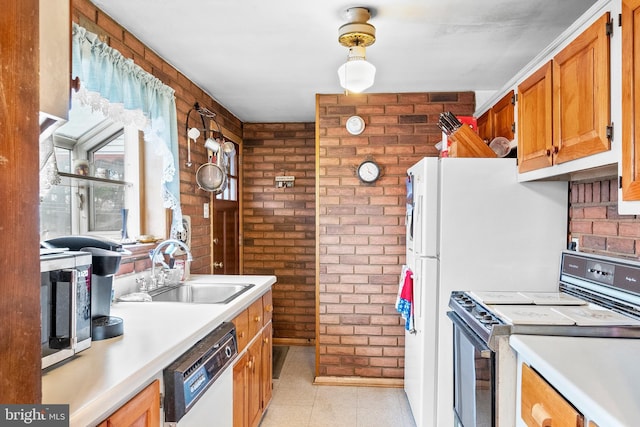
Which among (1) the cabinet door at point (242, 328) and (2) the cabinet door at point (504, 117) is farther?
(2) the cabinet door at point (504, 117)

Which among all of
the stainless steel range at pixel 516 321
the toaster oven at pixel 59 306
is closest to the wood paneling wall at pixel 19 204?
the toaster oven at pixel 59 306

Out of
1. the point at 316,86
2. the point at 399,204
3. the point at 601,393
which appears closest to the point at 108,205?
the point at 316,86

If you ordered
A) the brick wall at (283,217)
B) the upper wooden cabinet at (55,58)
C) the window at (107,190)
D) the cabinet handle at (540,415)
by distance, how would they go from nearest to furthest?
1. the upper wooden cabinet at (55,58)
2. the cabinet handle at (540,415)
3. the window at (107,190)
4. the brick wall at (283,217)

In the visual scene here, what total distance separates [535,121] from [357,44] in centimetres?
97

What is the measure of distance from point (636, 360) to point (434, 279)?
115cm

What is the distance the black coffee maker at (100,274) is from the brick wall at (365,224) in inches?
77.6

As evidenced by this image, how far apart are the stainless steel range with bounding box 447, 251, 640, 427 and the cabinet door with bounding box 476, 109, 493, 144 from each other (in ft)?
3.53

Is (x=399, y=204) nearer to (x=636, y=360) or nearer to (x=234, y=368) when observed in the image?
(x=234, y=368)

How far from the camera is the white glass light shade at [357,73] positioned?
2037mm

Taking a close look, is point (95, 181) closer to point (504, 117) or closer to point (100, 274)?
point (100, 274)

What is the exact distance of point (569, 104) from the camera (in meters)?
1.61

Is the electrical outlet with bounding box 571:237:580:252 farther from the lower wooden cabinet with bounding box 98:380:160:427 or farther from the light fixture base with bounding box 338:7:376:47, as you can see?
the lower wooden cabinet with bounding box 98:380:160:427

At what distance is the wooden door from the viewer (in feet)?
11.6

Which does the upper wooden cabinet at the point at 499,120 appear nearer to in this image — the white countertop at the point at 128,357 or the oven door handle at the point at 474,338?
the oven door handle at the point at 474,338
